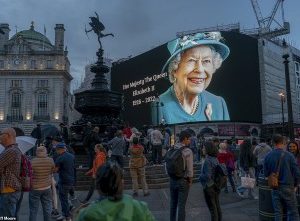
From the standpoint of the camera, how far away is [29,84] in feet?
242

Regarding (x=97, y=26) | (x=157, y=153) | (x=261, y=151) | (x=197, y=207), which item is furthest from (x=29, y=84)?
(x=197, y=207)

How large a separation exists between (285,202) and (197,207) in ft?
12.3

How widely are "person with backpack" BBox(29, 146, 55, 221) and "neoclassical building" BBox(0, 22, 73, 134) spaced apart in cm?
6626

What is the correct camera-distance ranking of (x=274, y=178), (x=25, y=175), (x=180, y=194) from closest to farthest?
(x=25, y=175), (x=274, y=178), (x=180, y=194)

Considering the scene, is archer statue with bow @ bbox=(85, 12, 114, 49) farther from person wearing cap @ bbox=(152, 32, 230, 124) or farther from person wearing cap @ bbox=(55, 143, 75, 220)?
person wearing cap @ bbox=(152, 32, 230, 124)

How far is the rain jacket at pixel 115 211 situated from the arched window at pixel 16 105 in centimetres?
7313

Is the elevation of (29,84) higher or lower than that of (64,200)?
higher

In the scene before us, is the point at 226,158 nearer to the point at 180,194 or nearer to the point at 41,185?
the point at 180,194

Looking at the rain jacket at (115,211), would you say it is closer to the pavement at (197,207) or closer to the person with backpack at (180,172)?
the person with backpack at (180,172)

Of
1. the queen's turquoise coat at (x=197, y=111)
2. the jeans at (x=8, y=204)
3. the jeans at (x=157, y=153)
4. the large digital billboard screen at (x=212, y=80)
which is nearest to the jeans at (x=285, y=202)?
the jeans at (x=8, y=204)

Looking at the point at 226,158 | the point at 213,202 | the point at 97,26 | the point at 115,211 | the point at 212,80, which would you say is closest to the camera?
the point at 115,211

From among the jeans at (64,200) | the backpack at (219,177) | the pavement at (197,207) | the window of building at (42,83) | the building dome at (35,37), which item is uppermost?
the building dome at (35,37)

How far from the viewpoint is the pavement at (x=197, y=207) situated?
938 centimetres

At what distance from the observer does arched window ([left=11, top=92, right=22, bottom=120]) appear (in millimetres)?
72625
